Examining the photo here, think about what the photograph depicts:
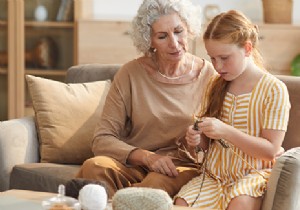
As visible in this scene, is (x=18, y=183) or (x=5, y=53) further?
(x=5, y=53)

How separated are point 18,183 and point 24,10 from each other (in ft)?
7.40

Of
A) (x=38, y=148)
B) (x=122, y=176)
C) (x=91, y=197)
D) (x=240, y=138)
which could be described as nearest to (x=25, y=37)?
(x=38, y=148)

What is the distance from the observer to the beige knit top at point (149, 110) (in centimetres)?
281

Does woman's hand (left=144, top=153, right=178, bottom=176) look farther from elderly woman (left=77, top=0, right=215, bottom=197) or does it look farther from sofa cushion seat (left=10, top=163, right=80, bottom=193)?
sofa cushion seat (left=10, top=163, right=80, bottom=193)

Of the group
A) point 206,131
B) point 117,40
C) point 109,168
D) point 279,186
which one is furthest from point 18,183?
point 117,40

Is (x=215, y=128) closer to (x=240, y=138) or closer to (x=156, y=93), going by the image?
(x=240, y=138)

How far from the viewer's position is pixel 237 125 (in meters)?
2.50

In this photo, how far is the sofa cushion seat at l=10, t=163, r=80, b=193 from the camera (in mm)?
2957

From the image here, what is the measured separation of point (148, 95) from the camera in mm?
2838

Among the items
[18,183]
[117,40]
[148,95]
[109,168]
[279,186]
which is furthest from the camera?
[117,40]

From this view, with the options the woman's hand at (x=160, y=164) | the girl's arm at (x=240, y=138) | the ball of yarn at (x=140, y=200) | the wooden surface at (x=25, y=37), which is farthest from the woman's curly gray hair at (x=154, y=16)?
the wooden surface at (x=25, y=37)

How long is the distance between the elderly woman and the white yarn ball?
69cm

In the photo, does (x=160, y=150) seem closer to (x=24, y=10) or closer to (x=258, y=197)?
(x=258, y=197)

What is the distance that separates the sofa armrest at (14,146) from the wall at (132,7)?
2193mm
